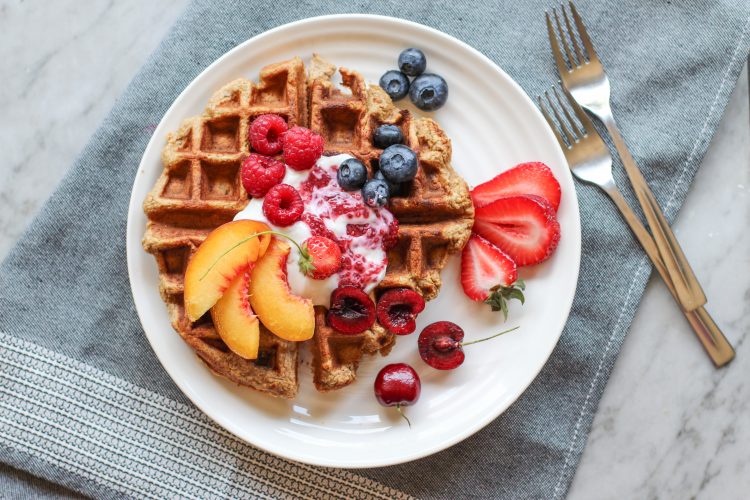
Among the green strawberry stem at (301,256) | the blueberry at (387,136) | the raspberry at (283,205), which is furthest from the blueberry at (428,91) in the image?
the green strawberry stem at (301,256)

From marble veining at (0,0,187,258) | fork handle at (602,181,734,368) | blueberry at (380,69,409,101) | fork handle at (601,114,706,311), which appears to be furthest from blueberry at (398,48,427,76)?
marble veining at (0,0,187,258)

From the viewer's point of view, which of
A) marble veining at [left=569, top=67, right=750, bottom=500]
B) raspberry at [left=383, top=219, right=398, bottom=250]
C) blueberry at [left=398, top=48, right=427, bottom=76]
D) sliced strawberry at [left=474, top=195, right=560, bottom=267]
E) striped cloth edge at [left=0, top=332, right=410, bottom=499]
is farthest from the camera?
marble veining at [left=569, top=67, right=750, bottom=500]

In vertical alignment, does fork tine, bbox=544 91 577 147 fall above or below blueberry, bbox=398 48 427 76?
below

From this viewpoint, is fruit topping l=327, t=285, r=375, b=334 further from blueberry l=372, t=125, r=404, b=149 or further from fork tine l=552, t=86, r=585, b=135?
fork tine l=552, t=86, r=585, b=135

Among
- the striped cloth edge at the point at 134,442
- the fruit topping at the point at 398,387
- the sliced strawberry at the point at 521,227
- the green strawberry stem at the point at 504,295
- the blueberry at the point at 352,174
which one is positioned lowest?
the striped cloth edge at the point at 134,442

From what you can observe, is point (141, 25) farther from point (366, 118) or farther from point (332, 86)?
point (366, 118)

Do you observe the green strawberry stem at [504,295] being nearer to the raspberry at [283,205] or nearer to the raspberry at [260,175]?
the raspberry at [283,205]

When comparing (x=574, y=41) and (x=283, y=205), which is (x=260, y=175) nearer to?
(x=283, y=205)
